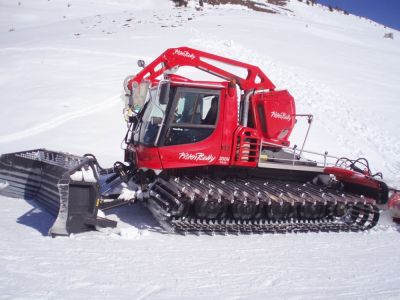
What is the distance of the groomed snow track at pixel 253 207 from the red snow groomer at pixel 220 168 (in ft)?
0.05

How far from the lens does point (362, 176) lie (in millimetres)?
7254

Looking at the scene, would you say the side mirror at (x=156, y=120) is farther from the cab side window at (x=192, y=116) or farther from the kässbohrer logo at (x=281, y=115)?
the kässbohrer logo at (x=281, y=115)

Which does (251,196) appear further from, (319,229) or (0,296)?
(0,296)

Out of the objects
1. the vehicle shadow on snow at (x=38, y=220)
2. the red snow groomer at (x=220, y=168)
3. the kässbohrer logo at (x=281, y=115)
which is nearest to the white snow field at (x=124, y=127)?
the vehicle shadow on snow at (x=38, y=220)

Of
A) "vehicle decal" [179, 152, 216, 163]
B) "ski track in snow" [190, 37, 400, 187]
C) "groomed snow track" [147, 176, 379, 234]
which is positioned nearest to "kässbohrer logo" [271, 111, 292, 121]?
"groomed snow track" [147, 176, 379, 234]

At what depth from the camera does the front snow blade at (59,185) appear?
16.3 feet

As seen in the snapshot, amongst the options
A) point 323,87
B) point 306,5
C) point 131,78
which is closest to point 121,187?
point 131,78

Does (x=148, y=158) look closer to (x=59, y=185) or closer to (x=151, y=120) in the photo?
(x=151, y=120)

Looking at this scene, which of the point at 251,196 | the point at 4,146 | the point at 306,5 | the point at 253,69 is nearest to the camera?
the point at 251,196

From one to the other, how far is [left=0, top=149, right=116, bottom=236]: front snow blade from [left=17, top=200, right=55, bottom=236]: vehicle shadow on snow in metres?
0.10

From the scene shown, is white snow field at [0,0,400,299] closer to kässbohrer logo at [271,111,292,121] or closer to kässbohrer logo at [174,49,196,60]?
kässbohrer logo at [271,111,292,121]

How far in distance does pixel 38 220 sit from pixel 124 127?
6.97m

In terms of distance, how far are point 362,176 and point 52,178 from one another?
5396mm

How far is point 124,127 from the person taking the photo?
40.3 feet
